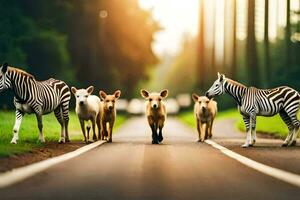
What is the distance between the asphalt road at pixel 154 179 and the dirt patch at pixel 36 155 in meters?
0.77

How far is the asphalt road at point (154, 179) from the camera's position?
1166 centimetres

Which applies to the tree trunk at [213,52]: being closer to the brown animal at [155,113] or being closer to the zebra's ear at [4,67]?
the brown animal at [155,113]

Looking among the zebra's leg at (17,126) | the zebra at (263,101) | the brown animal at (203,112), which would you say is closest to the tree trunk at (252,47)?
the brown animal at (203,112)

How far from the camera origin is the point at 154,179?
1380cm

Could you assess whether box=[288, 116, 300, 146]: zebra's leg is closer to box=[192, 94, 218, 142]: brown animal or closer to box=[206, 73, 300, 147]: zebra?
box=[206, 73, 300, 147]: zebra

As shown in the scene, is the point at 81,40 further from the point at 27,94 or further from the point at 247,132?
the point at 247,132

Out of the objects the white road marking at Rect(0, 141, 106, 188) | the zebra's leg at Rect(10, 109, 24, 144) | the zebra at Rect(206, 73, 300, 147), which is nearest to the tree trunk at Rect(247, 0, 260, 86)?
the zebra at Rect(206, 73, 300, 147)

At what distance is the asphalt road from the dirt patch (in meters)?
0.77

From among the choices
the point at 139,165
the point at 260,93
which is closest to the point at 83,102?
the point at 260,93

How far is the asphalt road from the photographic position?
38.2 ft

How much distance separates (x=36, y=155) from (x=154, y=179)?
5.69 meters

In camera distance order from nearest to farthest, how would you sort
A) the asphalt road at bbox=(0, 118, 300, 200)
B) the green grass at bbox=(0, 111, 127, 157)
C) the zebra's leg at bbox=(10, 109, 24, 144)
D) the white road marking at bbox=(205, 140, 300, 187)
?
the asphalt road at bbox=(0, 118, 300, 200)
the white road marking at bbox=(205, 140, 300, 187)
the green grass at bbox=(0, 111, 127, 157)
the zebra's leg at bbox=(10, 109, 24, 144)

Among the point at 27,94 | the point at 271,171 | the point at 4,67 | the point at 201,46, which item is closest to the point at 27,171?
the point at 271,171

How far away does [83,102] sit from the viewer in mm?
24891
